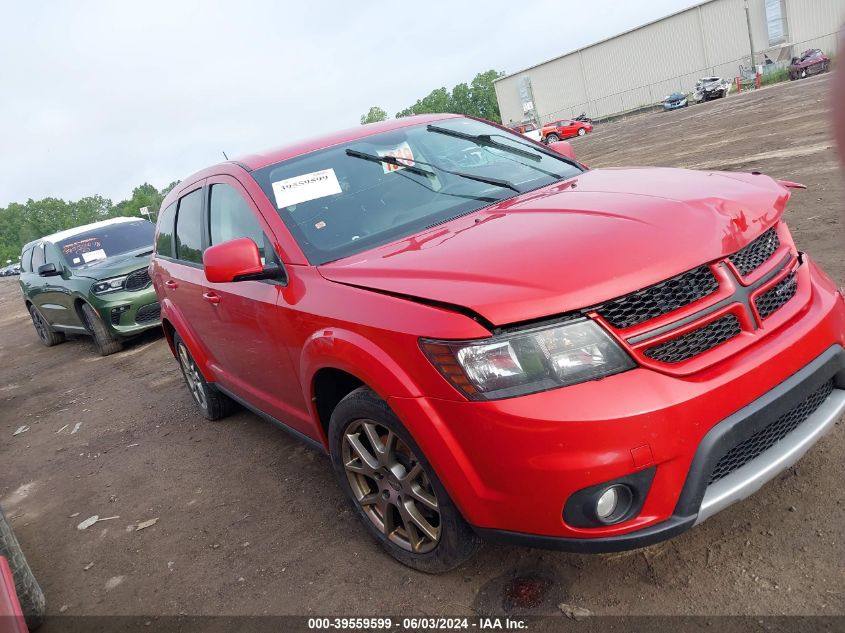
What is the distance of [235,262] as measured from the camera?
2.94 m

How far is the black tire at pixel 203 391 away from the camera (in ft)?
16.8

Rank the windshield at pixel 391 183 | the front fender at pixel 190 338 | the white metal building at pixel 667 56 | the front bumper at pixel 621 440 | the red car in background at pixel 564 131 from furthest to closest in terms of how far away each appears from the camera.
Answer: the white metal building at pixel 667 56 < the red car in background at pixel 564 131 < the front fender at pixel 190 338 < the windshield at pixel 391 183 < the front bumper at pixel 621 440

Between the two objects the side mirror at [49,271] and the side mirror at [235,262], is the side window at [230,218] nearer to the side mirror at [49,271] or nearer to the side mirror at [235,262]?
the side mirror at [235,262]

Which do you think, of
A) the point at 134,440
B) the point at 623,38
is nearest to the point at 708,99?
the point at 623,38

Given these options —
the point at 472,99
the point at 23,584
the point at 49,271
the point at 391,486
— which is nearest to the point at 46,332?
the point at 49,271

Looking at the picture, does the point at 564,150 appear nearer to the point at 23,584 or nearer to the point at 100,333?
the point at 23,584

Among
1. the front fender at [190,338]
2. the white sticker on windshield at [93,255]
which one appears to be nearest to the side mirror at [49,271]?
the white sticker on windshield at [93,255]

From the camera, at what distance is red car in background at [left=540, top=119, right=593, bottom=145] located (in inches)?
1710

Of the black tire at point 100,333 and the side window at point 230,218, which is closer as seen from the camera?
the side window at point 230,218

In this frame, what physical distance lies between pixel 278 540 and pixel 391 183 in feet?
5.96

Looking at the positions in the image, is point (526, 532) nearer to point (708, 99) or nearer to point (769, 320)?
point (769, 320)

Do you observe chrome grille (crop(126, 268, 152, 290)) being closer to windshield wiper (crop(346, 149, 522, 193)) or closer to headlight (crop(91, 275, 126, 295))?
headlight (crop(91, 275, 126, 295))

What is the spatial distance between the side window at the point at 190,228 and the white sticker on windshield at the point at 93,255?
18.2ft

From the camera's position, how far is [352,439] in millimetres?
2816
